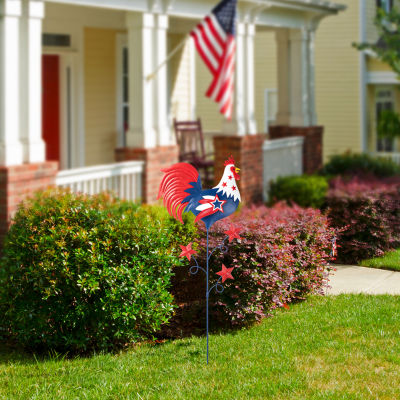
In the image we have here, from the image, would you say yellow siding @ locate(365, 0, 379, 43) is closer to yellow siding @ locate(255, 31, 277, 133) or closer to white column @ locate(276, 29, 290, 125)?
yellow siding @ locate(255, 31, 277, 133)

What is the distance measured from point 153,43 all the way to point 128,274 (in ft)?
17.4

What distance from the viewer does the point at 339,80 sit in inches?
845

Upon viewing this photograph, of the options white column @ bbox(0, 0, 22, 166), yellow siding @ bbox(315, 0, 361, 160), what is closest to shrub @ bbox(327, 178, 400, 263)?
white column @ bbox(0, 0, 22, 166)

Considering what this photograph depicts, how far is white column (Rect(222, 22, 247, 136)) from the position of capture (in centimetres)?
1252

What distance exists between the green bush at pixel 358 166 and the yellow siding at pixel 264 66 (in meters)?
7.85

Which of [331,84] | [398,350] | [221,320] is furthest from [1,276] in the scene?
[331,84]

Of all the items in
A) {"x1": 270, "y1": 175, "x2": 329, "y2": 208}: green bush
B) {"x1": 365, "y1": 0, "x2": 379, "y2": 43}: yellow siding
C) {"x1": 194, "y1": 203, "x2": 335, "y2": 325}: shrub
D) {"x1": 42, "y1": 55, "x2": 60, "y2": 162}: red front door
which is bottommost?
{"x1": 194, "y1": 203, "x2": 335, "y2": 325}: shrub

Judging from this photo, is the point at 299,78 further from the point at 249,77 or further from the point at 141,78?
the point at 141,78

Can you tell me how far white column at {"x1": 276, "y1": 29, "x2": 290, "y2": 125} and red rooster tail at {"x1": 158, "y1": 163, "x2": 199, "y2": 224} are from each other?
9.23 metres

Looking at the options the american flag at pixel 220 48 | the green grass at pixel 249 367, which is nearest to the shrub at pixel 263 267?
the green grass at pixel 249 367

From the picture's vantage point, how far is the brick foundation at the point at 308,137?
49.9 feet

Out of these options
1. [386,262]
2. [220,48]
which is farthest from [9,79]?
[386,262]

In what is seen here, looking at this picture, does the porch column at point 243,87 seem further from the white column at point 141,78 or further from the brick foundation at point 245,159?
the white column at point 141,78

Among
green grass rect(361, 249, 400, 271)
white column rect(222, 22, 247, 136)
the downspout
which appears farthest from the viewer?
the downspout
